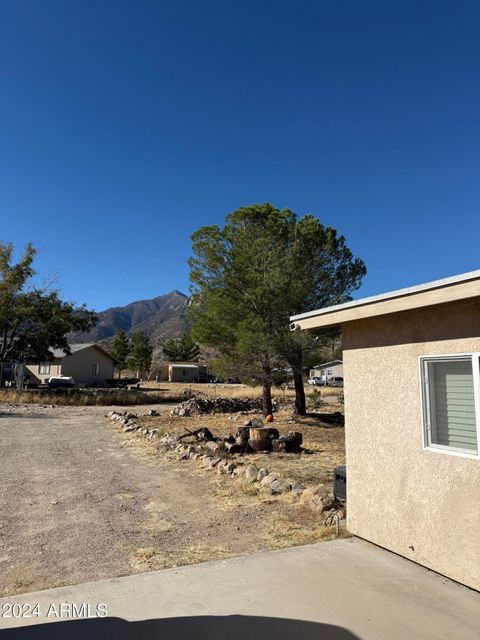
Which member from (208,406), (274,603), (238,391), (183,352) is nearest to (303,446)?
(274,603)

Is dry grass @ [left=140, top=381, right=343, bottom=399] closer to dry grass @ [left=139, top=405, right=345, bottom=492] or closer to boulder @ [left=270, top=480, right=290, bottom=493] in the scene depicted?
dry grass @ [left=139, top=405, right=345, bottom=492]

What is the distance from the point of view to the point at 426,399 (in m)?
4.31

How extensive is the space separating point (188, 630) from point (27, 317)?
29.7 meters

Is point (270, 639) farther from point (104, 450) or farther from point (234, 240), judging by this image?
point (234, 240)

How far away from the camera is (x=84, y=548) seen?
16.6ft

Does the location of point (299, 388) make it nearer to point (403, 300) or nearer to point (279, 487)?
point (279, 487)

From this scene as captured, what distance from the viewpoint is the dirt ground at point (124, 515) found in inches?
184

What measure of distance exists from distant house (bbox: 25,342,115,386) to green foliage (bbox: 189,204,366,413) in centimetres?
3045

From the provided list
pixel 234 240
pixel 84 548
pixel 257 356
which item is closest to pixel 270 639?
pixel 84 548

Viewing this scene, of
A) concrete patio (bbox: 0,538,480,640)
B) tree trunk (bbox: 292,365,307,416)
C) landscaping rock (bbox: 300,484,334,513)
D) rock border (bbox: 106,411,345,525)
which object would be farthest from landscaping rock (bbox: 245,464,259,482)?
tree trunk (bbox: 292,365,307,416)

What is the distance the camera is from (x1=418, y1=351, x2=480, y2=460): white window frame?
385 cm

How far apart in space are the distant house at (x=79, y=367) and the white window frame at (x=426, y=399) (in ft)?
141

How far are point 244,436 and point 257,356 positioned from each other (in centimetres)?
501

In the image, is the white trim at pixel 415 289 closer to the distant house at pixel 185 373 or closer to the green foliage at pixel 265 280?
the green foliage at pixel 265 280
